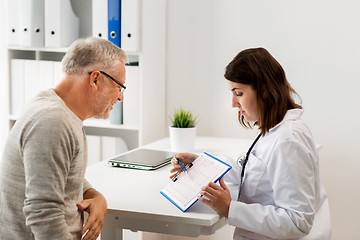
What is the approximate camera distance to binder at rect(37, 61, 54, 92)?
9.95 ft

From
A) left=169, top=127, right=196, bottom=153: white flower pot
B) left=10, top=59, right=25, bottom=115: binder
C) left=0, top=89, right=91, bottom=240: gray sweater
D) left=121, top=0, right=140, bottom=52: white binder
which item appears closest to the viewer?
left=0, top=89, right=91, bottom=240: gray sweater

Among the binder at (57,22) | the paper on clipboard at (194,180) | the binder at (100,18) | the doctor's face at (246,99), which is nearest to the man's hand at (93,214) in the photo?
the paper on clipboard at (194,180)

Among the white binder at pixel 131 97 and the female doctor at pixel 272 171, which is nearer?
the female doctor at pixel 272 171

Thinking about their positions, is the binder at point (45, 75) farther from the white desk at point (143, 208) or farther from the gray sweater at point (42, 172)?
the gray sweater at point (42, 172)

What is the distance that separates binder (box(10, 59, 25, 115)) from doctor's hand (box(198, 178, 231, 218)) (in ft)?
5.96

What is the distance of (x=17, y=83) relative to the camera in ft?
10.2

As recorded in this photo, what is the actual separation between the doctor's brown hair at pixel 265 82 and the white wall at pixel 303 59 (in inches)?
45.6

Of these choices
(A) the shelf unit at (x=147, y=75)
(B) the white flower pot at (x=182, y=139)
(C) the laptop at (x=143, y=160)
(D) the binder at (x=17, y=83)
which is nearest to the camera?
(C) the laptop at (x=143, y=160)

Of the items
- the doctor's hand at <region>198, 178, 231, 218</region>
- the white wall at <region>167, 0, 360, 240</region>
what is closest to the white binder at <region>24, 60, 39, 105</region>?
the white wall at <region>167, 0, 360, 240</region>

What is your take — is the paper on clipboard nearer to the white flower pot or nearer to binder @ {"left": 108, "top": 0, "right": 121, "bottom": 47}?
the white flower pot

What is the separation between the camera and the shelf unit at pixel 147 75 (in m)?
2.83

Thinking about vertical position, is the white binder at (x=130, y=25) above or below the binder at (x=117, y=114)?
above

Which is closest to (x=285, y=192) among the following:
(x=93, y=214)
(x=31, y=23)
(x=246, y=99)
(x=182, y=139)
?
(x=246, y=99)

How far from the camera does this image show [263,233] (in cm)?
160
